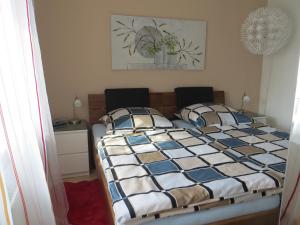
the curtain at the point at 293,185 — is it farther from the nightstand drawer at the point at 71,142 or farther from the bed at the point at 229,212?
the nightstand drawer at the point at 71,142

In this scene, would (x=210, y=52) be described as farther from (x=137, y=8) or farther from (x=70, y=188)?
(x=70, y=188)

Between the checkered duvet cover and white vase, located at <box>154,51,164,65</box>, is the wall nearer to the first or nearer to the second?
the checkered duvet cover

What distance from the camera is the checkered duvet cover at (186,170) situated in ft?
4.36

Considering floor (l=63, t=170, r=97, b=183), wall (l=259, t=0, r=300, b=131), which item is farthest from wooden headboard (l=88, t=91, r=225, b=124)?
wall (l=259, t=0, r=300, b=131)

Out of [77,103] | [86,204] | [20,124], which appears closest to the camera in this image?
[20,124]

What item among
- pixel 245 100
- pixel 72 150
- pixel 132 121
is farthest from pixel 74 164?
pixel 245 100

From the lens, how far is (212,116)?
2877 millimetres

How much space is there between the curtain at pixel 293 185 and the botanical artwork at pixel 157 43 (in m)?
2.09

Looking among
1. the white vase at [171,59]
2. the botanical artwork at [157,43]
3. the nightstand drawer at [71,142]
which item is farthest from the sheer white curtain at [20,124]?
the white vase at [171,59]

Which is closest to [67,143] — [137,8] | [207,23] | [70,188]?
[70,188]

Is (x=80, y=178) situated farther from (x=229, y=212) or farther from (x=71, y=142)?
(x=229, y=212)

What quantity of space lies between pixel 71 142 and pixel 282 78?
3074 mm

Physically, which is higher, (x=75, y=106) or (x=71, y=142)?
(x=75, y=106)

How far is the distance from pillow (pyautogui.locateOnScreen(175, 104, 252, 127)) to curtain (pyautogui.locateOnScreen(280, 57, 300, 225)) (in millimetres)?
1384
